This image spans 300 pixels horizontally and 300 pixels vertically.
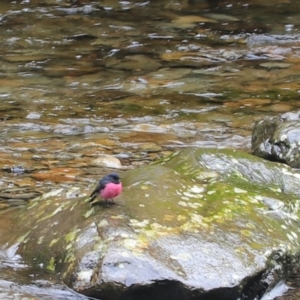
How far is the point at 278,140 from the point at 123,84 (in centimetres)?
354

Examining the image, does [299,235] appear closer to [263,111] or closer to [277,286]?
[277,286]

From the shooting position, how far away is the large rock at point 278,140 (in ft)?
20.1

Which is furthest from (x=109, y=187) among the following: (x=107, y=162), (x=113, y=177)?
(x=107, y=162)

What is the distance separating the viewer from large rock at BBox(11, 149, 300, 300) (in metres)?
3.92

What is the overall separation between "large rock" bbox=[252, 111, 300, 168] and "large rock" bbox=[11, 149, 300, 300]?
907mm

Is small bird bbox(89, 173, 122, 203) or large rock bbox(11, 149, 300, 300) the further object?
small bird bbox(89, 173, 122, 203)

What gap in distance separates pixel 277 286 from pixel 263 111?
14.0 feet

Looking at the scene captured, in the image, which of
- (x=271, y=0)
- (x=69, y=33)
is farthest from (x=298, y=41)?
(x=69, y=33)

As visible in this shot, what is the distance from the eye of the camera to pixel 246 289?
406cm

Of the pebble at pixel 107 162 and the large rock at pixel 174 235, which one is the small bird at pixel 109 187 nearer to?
the large rock at pixel 174 235

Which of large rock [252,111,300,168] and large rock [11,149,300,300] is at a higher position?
large rock [11,149,300,300]

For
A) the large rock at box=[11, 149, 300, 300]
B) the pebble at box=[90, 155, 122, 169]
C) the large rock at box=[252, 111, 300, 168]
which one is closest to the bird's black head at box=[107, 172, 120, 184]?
the large rock at box=[11, 149, 300, 300]

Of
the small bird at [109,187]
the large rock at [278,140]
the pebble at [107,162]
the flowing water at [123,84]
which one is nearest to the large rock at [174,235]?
the small bird at [109,187]

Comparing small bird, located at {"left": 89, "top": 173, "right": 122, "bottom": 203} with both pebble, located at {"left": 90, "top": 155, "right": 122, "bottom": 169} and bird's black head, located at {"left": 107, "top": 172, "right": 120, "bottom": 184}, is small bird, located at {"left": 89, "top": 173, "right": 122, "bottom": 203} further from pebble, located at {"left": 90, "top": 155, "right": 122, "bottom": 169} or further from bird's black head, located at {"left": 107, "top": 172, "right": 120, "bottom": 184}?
pebble, located at {"left": 90, "top": 155, "right": 122, "bottom": 169}
